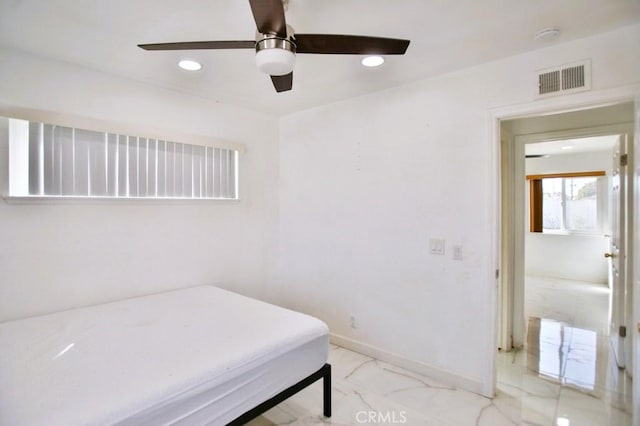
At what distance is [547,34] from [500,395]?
96.9 inches

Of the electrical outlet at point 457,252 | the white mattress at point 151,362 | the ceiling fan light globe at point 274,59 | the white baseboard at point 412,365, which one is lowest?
the white baseboard at point 412,365

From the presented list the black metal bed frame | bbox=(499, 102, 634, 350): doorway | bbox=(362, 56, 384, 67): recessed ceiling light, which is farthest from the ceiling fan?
bbox=(499, 102, 634, 350): doorway

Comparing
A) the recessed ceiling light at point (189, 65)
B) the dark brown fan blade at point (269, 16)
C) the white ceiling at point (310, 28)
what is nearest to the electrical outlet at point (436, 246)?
the white ceiling at point (310, 28)

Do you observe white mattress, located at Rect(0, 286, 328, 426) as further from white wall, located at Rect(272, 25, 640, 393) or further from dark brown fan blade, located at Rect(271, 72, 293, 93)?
dark brown fan blade, located at Rect(271, 72, 293, 93)

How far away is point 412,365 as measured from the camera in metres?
2.75

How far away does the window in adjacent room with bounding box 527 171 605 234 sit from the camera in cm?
631

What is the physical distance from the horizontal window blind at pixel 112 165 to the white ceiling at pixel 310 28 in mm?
554

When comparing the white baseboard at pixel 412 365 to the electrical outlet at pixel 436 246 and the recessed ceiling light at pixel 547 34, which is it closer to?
the electrical outlet at pixel 436 246

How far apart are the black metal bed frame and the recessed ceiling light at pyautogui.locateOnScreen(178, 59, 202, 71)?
2.31 meters

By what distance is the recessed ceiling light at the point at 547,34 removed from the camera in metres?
1.90

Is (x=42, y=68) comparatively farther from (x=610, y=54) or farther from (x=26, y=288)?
(x=610, y=54)

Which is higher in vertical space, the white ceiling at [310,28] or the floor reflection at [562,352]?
the white ceiling at [310,28]

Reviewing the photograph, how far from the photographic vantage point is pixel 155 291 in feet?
9.25

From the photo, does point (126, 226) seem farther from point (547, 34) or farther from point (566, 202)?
point (566, 202)
